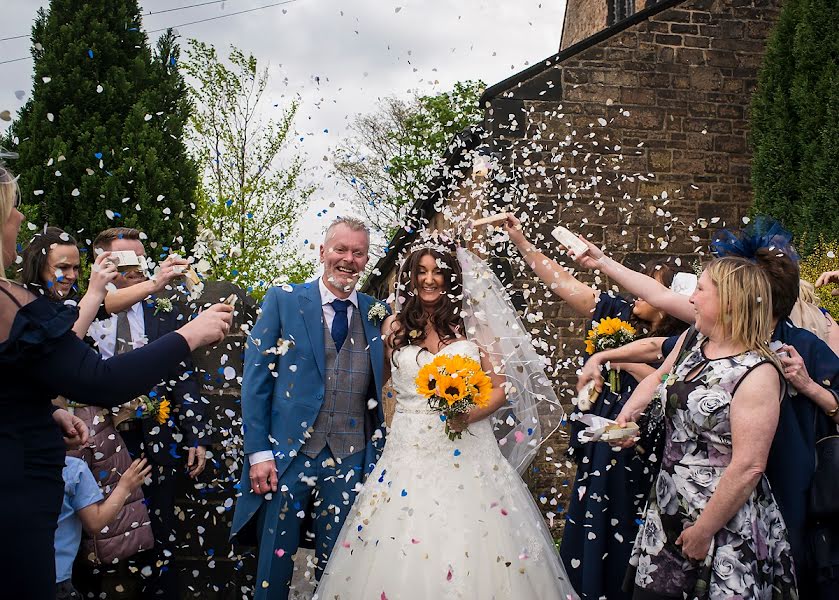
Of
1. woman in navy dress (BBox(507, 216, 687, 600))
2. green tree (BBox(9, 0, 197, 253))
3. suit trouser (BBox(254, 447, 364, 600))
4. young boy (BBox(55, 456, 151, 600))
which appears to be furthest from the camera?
green tree (BBox(9, 0, 197, 253))

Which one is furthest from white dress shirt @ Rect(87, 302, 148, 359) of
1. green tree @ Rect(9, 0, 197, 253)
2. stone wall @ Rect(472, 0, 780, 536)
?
green tree @ Rect(9, 0, 197, 253)

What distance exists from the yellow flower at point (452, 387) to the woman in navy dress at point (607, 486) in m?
0.92

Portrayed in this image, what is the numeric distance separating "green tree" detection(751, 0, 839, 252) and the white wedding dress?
5127 millimetres

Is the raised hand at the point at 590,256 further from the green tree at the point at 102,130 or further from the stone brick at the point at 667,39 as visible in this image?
the green tree at the point at 102,130

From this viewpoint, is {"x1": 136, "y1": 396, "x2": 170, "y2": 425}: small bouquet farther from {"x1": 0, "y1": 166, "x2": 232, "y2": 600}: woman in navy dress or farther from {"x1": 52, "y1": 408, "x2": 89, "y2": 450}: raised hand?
{"x1": 0, "y1": 166, "x2": 232, "y2": 600}: woman in navy dress

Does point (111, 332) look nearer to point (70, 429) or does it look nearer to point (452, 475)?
point (70, 429)

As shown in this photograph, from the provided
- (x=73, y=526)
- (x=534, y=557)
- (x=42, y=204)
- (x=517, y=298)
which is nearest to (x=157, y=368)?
(x=73, y=526)

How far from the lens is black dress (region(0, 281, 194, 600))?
246 cm

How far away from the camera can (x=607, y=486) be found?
475 cm

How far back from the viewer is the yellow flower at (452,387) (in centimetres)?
412

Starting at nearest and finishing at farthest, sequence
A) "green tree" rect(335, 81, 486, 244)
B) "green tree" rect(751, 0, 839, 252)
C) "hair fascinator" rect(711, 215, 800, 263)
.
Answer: "hair fascinator" rect(711, 215, 800, 263)
"green tree" rect(751, 0, 839, 252)
"green tree" rect(335, 81, 486, 244)

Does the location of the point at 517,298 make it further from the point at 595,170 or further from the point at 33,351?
the point at 33,351

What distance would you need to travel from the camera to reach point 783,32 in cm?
889

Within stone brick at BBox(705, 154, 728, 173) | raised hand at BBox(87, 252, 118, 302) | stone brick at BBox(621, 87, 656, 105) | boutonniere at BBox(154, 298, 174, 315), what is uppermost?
stone brick at BBox(621, 87, 656, 105)
